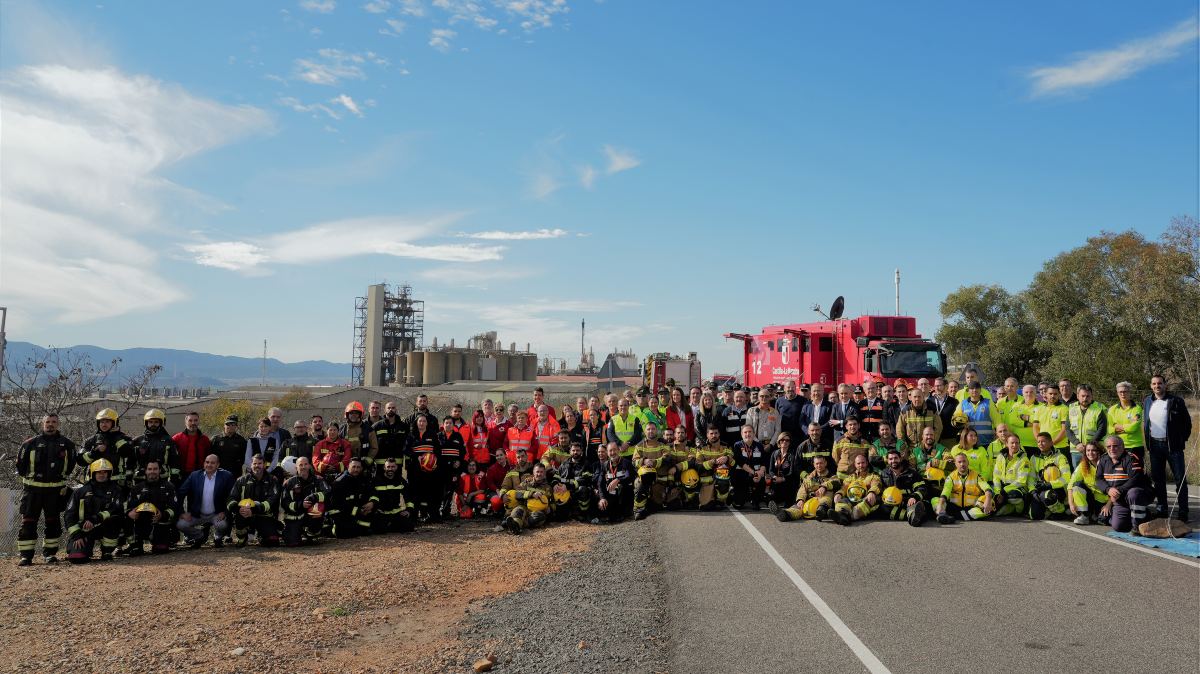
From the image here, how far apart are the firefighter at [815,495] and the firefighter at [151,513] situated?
824cm

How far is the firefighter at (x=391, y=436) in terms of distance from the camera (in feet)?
39.3

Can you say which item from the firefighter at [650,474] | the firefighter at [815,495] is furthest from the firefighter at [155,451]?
the firefighter at [815,495]

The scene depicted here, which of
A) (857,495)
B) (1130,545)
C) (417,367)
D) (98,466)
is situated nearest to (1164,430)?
(1130,545)

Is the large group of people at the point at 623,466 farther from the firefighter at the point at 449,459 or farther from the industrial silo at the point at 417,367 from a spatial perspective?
the industrial silo at the point at 417,367

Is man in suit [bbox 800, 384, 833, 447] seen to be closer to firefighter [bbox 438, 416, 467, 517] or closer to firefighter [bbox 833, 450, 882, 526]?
firefighter [bbox 833, 450, 882, 526]

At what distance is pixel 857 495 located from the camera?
10.6m

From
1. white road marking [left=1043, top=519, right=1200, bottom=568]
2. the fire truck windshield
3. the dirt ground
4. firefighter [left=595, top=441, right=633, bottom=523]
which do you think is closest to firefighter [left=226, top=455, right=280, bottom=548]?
the dirt ground

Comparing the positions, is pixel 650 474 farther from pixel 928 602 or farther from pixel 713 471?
pixel 928 602

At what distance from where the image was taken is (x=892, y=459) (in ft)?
35.2

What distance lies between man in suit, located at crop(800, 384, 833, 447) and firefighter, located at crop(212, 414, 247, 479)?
28.6 feet

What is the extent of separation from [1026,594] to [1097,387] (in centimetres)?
3964

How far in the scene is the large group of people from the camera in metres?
10.2

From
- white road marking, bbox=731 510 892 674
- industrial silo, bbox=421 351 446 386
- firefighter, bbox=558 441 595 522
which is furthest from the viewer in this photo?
industrial silo, bbox=421 351 446 386

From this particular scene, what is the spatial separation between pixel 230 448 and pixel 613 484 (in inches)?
224
